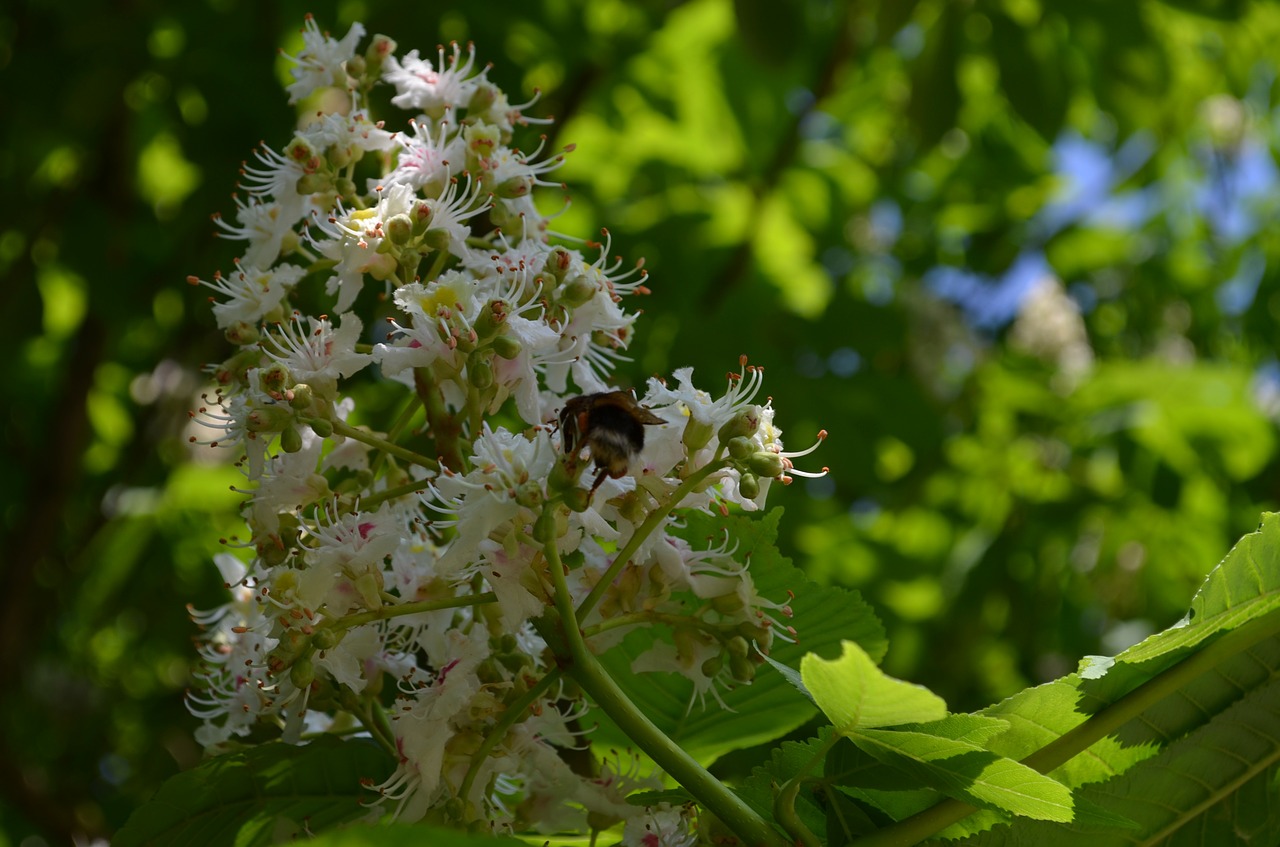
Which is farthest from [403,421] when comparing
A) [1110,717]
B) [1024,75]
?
[1024,75]

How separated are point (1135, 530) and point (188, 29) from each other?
104 inches

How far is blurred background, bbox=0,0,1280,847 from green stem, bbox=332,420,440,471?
1.24 meters

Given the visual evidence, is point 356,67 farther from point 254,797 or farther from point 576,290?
point 254,797

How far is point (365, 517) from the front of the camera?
1089mm

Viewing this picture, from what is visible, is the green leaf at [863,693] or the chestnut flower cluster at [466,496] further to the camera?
the chestnut flower cluster at [466,496]

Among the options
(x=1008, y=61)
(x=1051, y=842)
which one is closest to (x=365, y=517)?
(x=1051, y=842)

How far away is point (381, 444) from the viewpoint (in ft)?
3.48

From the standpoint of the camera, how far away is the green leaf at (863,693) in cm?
79

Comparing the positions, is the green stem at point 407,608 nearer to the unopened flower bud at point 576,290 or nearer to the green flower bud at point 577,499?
the green flower bud at point 577,499

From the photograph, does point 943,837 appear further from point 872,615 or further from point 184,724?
point 184,724

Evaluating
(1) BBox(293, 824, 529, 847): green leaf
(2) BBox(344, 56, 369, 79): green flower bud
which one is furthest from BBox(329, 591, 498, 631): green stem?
(2) BBox(344, 56, 369, 79): green flower bud

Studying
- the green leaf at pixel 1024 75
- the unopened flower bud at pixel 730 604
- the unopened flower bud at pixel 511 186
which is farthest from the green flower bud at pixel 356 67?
the green leaf at pixel 1024 75

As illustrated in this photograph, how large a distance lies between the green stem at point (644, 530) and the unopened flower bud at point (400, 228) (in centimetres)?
35

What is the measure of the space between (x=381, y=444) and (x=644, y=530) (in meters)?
0.26
